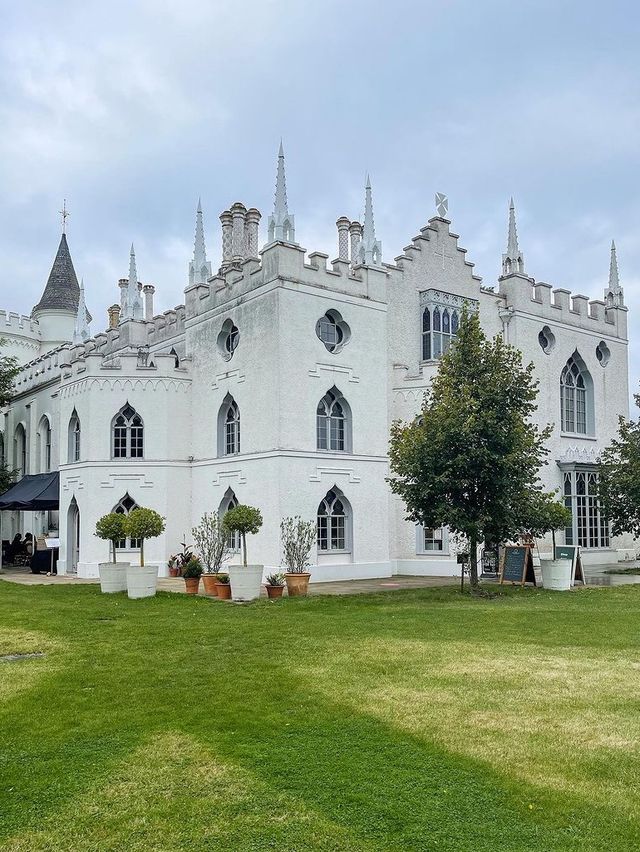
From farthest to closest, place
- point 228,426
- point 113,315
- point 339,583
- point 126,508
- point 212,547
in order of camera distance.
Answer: point 113,315
point 126,508
point 228,426
point 339,583
point 212,547

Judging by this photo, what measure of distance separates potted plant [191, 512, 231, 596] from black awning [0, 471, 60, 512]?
600cm

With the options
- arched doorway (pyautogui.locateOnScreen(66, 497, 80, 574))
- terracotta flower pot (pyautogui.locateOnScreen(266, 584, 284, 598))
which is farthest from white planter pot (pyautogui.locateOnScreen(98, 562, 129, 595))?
arched doorway (pyautogui.locateOnScreen(66, 497, 80, 574))

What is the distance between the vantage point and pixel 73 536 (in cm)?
2586

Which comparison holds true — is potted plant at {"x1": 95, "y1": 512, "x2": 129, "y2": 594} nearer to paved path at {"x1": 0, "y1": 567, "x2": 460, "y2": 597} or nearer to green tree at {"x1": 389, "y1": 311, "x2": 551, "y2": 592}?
paved path at {"x1": 0, "y1": 567, "x2": 460, "y2": 597}

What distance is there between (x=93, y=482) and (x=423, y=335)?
11.7 meters

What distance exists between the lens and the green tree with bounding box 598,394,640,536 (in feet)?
76.9

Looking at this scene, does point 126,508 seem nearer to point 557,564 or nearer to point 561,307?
point 557,564

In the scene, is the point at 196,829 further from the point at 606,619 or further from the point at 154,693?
the point at 606,619

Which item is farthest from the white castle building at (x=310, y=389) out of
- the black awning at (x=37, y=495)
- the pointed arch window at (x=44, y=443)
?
the pointed arch window at (x=44, y=443)

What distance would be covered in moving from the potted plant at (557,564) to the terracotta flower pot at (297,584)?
572cm

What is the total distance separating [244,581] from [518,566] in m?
7.81

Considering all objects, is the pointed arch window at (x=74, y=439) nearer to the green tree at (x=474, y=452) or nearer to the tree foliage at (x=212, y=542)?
the tree foliage at (x=212, y=542)

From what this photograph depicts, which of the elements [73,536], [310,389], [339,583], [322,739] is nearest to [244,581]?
[339,583]

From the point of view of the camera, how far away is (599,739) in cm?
658
